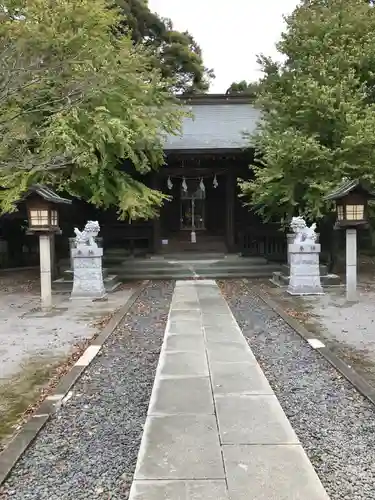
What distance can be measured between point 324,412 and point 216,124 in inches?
640

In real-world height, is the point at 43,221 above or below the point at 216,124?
below

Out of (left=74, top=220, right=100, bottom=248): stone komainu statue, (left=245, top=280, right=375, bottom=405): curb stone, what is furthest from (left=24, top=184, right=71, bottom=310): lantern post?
(left=245, top=280, right=375, bottom=405): curb stone

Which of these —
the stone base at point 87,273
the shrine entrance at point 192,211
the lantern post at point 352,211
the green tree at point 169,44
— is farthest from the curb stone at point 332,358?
the green tree at point 169,44

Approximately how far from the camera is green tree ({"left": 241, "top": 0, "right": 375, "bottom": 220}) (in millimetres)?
10953

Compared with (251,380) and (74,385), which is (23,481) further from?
(251,380)

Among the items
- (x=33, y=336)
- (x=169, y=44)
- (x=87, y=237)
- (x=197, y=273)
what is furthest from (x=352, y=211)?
(x=169, y=44)

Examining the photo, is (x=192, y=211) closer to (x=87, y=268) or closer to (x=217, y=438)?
(x=87, y=268)

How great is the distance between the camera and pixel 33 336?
6.76 metres

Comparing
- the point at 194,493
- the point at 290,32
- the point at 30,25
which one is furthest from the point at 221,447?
the point at 290,32

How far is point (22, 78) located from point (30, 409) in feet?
10.2

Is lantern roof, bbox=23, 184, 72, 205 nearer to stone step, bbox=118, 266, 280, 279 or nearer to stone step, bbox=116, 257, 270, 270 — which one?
stone step, bbox=118, 266, 280, 279

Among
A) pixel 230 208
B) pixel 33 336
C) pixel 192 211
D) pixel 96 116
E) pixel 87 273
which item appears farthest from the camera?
pixel 192 211

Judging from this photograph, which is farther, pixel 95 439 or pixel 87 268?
pixel 87 268

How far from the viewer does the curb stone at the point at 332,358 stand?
14.1ft
